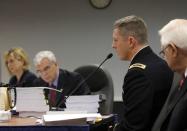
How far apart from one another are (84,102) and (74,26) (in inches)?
105

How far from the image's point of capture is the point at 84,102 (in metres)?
2.50

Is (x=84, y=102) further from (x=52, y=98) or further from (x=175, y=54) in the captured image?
(x=175, y=54)

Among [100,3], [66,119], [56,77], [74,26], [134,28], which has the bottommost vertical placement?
[66,119]

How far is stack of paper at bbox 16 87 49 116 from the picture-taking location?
2496mm

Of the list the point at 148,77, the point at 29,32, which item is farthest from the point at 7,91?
the point at 29,32

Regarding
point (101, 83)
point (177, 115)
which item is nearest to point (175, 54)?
point (177, 115)

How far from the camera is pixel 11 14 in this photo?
16.7 ft

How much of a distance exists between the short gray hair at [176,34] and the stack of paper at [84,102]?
85cm

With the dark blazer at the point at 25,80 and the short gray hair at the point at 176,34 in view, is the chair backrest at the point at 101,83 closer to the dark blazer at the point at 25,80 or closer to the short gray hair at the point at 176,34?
the dark blazer at the point at 25,80

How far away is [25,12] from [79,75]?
197cm

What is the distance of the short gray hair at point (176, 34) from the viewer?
172 centimetres

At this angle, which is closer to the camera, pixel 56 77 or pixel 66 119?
pixel 66 119

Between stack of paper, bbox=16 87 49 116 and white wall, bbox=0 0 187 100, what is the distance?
2523mm

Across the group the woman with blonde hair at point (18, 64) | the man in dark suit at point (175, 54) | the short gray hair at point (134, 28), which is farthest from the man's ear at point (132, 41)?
the woman with blonde hair at point (18, 64)
